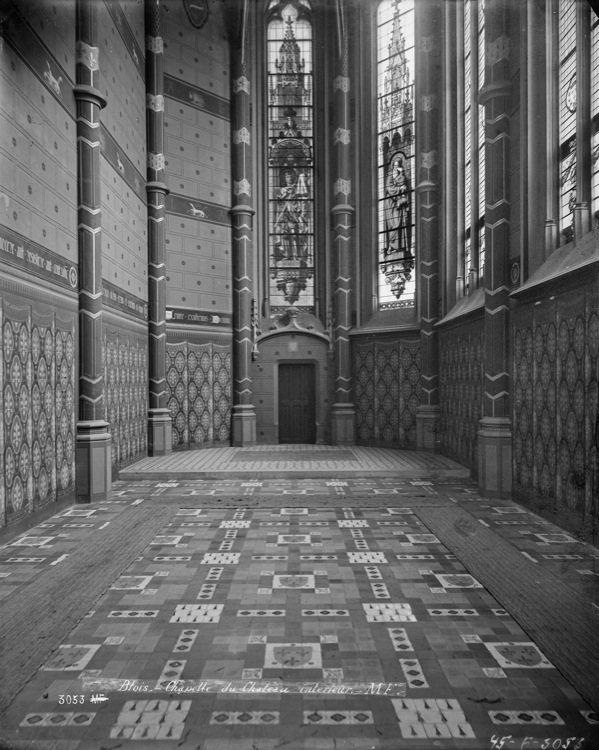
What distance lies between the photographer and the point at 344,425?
15.6m

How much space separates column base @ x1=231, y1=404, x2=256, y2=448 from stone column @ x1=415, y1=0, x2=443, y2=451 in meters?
4.49

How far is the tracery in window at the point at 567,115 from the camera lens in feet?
25.1

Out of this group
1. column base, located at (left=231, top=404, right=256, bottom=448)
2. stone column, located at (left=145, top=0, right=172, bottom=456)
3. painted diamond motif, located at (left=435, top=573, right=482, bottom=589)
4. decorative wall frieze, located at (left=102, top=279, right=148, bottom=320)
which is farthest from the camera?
column base, located at (left=231, top=404, right=256, bottom=448)

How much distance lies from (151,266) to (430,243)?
689 cm

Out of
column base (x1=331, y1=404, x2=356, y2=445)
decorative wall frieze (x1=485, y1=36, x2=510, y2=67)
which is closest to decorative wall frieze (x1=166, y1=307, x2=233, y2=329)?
column base (x1=331, y1=404, x2=356, y2=445)

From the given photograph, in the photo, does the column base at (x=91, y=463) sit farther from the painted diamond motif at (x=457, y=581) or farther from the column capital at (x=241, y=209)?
the column capital at (x=241, y=209)

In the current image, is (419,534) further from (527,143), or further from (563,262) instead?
(527,143)

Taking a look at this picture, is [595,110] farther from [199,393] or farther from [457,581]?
[199,393]

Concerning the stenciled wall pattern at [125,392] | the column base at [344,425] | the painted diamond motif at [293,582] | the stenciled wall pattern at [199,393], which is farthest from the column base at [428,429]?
the painted diamond motif at [293,582]

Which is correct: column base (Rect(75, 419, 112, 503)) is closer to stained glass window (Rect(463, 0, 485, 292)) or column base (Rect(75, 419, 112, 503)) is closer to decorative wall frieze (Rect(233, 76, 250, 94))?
stained glass window (Rect(463, 0, 485, 292))

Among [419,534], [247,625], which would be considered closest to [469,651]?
[247,625]

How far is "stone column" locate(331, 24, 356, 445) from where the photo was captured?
15.6 meters

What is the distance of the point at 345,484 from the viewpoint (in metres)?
10.3

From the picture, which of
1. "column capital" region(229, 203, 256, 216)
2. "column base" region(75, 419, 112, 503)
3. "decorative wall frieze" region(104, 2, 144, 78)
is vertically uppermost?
"decorative wall frieze" region(104, 2, 144, 78)
